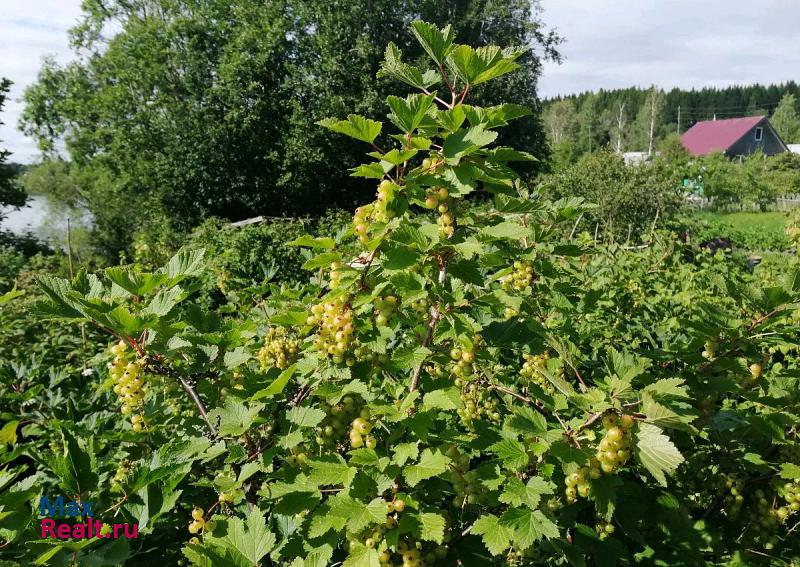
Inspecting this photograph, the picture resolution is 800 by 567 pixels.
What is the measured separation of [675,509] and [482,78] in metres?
1.60

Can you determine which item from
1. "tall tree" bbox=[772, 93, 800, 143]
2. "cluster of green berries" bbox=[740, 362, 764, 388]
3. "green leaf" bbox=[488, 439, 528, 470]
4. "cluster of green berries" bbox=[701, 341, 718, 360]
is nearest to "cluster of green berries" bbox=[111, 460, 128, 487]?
"green leaf" bbox=[488, 439, 528, 470]

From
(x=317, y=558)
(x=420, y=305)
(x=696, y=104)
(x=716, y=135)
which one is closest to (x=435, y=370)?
(x=420, y=305)

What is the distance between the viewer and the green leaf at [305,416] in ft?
4.39

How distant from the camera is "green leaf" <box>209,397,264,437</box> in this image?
1365mm

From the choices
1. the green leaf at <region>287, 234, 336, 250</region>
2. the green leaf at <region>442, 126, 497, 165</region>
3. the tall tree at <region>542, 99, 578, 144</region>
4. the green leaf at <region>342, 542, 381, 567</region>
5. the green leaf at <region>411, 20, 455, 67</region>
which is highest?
the tall tree at <region>542, 99, 578, 144</region>

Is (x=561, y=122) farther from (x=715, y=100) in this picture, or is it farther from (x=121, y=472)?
(x=121, y=472)

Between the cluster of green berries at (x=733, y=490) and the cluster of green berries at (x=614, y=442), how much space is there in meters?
0.78

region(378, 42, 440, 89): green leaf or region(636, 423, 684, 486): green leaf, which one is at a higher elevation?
region(378, 42, 440, 89): green leaf

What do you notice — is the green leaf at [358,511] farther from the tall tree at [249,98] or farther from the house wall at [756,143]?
the house wall at [756,143]

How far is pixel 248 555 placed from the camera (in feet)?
4.10

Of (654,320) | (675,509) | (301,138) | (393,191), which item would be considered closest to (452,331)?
(393,191)

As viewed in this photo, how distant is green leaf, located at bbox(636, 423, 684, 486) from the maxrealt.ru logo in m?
1.28

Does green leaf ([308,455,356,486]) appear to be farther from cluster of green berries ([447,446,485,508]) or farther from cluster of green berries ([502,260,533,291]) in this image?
cluster of green berries ([502,260,533,291])

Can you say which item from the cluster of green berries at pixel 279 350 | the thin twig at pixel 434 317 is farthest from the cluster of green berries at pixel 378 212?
the cluster of green berries at pixel 279 350
